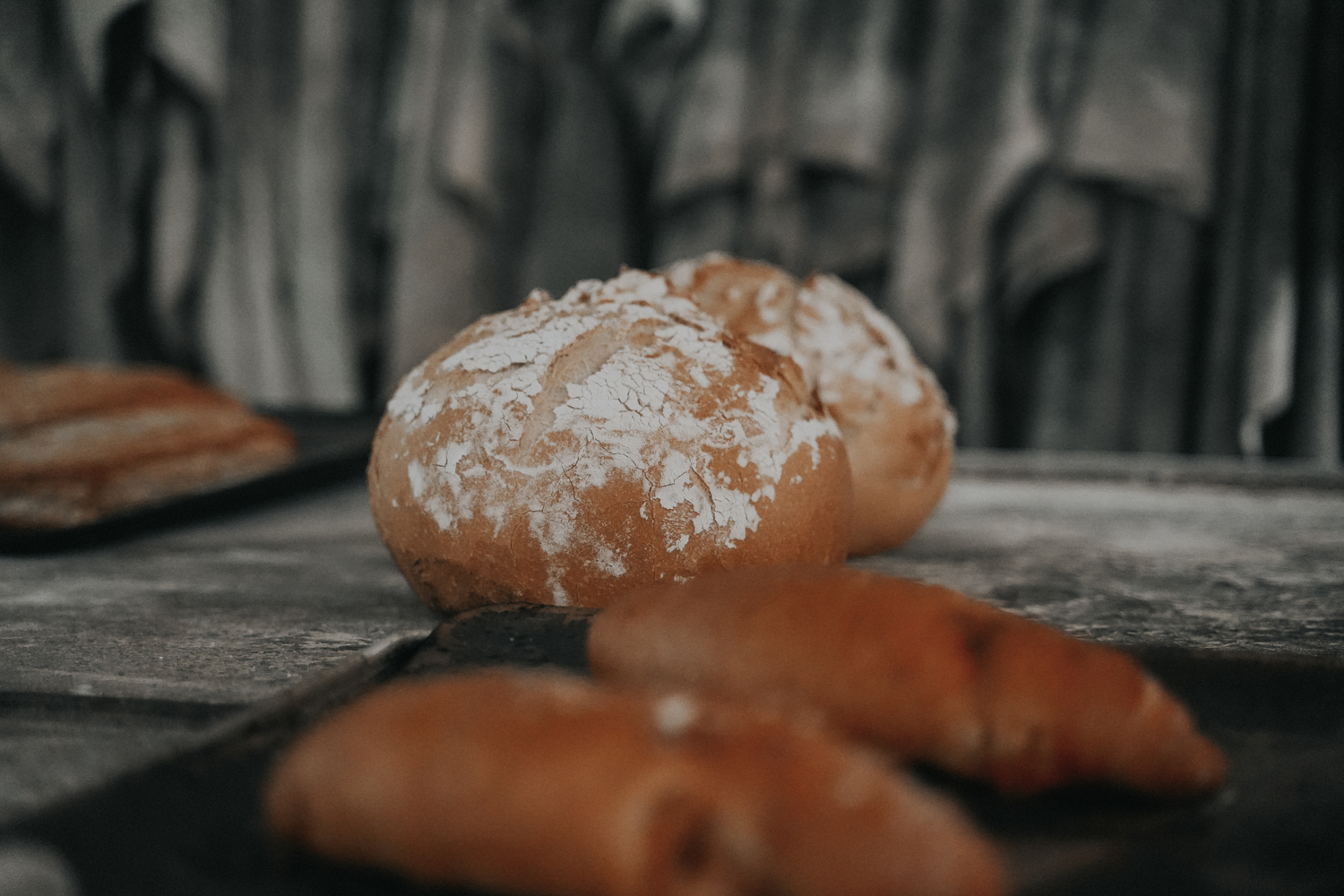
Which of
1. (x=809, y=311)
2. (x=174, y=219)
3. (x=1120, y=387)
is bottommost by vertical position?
(x=1120, y=387)

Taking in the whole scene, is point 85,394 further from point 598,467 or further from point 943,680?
point 943,680

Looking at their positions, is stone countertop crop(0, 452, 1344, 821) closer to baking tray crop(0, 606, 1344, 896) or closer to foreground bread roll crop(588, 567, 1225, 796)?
baking tray crop(0, 606, 1344, 896)

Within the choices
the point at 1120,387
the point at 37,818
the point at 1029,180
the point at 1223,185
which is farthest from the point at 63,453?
the point at 1223,185

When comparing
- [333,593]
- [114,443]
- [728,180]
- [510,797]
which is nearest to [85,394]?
[114,443]

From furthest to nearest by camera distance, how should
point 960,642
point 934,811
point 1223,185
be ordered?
1. point 1223,185
2. point 960,642
3. point 934,811

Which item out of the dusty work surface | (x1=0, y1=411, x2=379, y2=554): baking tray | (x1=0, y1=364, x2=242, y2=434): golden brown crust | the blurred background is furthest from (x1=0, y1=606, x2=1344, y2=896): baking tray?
the blurred background

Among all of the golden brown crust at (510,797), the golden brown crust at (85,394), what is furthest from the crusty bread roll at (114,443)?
the golden brown crust at (510,797)

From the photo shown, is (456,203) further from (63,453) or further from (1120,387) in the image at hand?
(1120,387)
